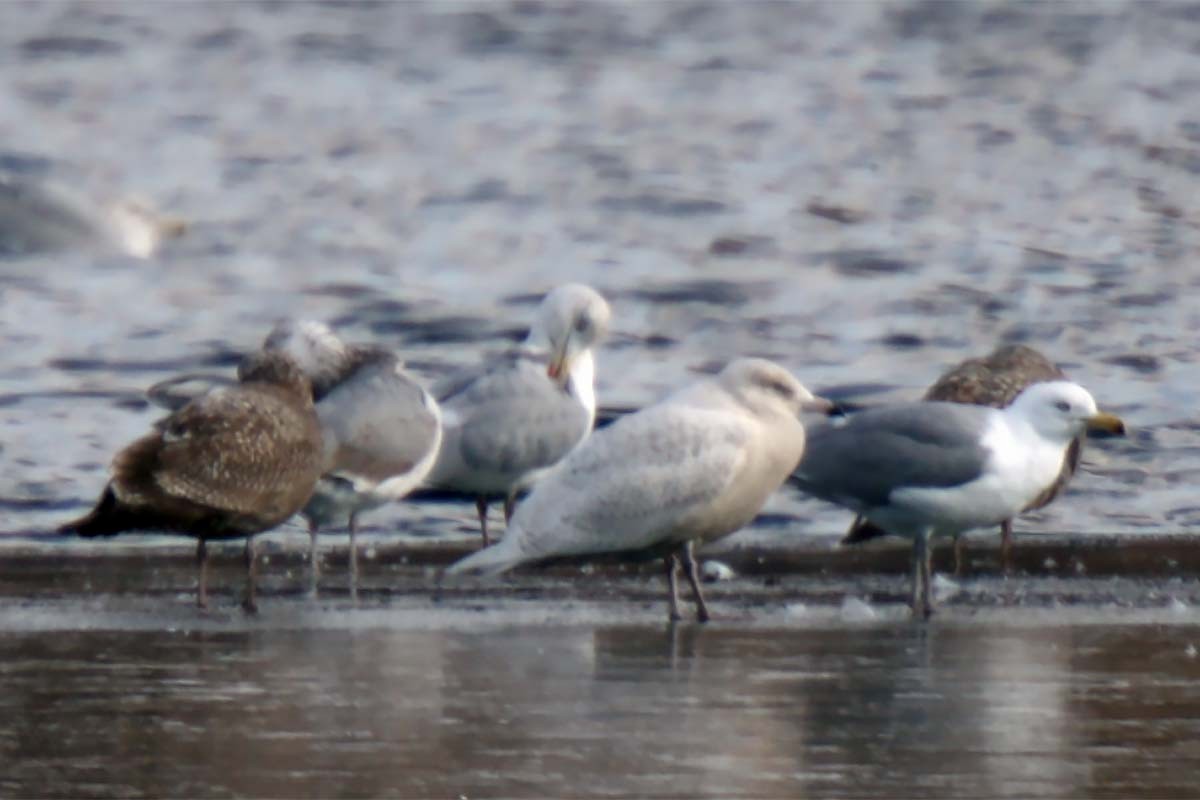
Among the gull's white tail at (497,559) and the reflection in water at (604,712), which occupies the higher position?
the reflection in water at (604,712)

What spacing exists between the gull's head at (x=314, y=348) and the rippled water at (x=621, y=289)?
1.04 meters

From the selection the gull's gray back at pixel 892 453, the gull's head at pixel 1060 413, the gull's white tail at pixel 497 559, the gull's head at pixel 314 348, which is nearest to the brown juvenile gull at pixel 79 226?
the gull's head at pixel 314 348

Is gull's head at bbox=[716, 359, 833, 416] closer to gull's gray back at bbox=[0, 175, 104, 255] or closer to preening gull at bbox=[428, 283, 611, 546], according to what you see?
preening gull at bbox=[428, 283, 611, 546]

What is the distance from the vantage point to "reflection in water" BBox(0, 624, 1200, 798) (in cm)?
562

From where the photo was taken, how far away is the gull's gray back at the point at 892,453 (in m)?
9.12

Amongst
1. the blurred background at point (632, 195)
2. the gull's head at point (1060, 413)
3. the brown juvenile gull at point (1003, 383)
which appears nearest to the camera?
the gull's head at point (1060, 413)

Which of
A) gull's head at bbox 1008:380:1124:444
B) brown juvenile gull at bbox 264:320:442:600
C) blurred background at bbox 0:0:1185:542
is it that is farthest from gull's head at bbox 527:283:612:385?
gull's head at bbox 1008:380:1124:444

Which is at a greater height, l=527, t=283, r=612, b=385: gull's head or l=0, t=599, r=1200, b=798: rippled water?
l=527, t=283, r=612, b=385: gull's head

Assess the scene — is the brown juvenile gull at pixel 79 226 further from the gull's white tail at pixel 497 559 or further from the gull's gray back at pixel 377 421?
the gull's white tail at pixel 497 559

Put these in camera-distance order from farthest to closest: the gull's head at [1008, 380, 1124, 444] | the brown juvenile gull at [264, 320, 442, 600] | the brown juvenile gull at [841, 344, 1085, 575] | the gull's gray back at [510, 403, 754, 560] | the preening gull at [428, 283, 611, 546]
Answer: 1. the preening gull at [428, 283, 611, 546]
2. the brown juvenile gull at [841, 344, 1085, 575]
3. the brown juvenile gull at [264, 320, 442, 600]
4. the gull's head at [1008, 380, 1124, 444]
5. the gull's gray back at [510, 403, 754, 560]

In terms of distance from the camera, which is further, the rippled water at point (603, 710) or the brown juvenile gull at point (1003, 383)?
the brown juvenile gull at point (1003, 383)

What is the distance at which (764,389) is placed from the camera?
895 cm

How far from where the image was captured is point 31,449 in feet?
43.2

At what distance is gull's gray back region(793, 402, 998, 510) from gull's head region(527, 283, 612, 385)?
2370mm
